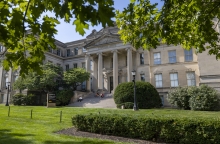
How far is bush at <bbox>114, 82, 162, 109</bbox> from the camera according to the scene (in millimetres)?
23609

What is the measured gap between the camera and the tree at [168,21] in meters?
6.32

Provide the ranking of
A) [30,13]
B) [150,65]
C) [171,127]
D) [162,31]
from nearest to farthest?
[30,13] → [162,31] → [171,127] → [150,65]

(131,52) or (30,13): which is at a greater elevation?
(131,52)

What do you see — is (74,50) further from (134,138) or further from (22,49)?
(22,49)

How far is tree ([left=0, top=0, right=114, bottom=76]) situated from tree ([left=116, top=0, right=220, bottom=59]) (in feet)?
11.0

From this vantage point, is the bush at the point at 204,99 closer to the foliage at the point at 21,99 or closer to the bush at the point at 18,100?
the foliage at the point at 21,99

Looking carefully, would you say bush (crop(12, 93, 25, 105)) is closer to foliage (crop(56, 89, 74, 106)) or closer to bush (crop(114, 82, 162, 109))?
foliage (crop(56, 89, 74, 106))

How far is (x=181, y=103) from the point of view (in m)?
23.5

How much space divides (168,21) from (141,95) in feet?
59.8

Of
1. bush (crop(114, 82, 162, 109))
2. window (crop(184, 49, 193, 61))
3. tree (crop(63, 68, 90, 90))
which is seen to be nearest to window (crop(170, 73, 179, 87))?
window (crop(184, 49, 193, 61))

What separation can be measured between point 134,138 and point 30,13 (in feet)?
24.8

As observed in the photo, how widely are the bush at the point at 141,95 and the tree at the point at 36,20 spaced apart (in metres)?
20.5

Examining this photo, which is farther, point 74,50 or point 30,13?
point 74,50

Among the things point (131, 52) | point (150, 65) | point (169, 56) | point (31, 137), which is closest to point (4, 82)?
point (131, 52)
